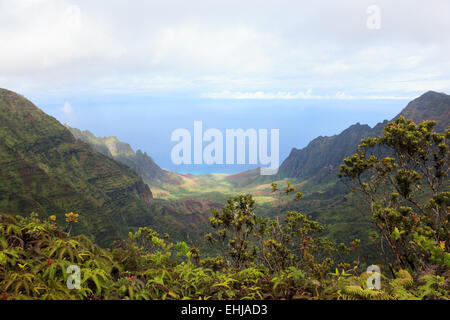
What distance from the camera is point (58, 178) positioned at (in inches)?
4756

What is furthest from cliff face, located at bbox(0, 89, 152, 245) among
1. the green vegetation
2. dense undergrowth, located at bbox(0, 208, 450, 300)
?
dense undergrowth, located at bbox(0, 208, 450, 300)

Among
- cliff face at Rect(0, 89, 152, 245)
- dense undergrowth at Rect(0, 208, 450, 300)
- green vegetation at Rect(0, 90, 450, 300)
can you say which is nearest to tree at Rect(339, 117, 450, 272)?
green vegetation at Rect(0, 90, 450, 300)

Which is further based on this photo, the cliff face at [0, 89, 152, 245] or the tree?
the cliff face at [0, 89, 152, 245]

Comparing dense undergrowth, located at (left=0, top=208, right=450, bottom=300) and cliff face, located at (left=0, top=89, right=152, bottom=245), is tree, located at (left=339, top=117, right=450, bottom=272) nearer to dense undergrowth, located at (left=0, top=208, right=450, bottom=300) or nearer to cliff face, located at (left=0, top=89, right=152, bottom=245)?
dense undergrowth, located at (left=0, top=208, right=450, bottom=300)

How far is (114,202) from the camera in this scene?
528 ft

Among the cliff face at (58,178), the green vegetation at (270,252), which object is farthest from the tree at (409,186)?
the cliff face at (58,178)

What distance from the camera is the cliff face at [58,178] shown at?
324 ft

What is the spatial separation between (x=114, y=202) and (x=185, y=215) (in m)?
50.0

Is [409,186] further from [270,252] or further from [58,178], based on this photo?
[58,178]

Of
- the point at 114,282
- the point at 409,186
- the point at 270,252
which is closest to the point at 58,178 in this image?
the point at 270,252

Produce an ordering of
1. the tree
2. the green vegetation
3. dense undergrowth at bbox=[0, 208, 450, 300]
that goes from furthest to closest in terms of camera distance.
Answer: the tree
the green vegetation
dense undergrowth at bbox=[0, 208, 450, 300]

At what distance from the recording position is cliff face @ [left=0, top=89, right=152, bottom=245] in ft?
324

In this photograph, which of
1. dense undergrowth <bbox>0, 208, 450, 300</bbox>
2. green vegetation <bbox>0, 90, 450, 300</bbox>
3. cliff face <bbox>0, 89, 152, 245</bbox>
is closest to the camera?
dense undergrowth <bbox>0, 208, 450, 300</bbox>
